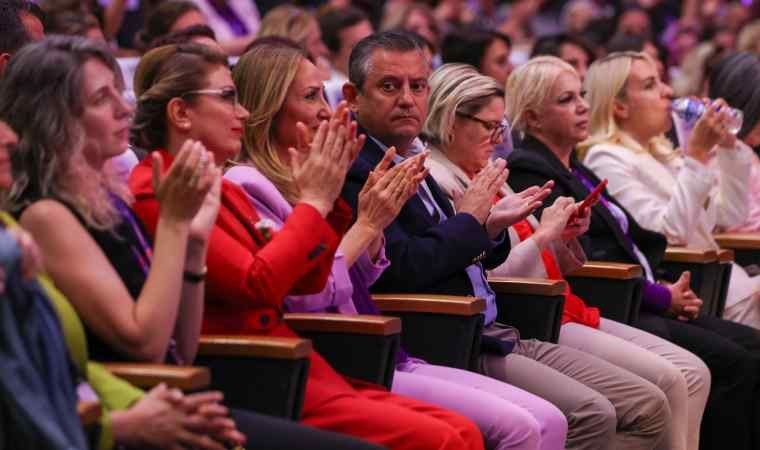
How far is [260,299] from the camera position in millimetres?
2867

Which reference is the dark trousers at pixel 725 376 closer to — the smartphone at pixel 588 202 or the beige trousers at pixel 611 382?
the beige trousers at pixel 611 382

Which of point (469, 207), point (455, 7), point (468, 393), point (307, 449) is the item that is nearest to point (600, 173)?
point (469, 207)

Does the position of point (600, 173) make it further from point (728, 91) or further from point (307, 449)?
point (307, 449)

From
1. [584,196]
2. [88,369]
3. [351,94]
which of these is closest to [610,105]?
[584,196]

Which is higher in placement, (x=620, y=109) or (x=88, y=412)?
(x=620, y=109)

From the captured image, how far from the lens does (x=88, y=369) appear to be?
2.44m

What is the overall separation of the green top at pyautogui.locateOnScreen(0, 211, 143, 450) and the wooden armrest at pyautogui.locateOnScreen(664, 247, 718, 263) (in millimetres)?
2550

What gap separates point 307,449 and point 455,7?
6630 mm

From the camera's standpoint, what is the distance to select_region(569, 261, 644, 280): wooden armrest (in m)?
4.13

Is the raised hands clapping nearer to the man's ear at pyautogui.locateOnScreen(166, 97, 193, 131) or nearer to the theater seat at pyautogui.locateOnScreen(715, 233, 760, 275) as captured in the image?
the man's ear at pyautogui.locateOnScreen(166, 97, 193, 131)

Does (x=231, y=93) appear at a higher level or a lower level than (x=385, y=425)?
higher

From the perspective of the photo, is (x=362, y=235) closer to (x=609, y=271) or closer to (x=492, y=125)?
(x=492, y=125)

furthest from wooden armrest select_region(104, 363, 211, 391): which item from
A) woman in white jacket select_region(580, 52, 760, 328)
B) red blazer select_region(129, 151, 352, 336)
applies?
woman in white jacket select_region(580, 52, 760, 328)

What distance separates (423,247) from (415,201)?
190 mm
